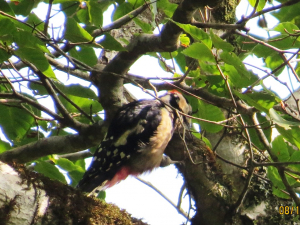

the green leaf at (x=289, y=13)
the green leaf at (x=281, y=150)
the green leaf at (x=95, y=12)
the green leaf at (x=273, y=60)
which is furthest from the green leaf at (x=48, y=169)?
the green leaf at (x=289, y=13)

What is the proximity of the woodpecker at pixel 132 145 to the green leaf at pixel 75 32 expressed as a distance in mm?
1001

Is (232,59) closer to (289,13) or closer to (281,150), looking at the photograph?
(281,150)

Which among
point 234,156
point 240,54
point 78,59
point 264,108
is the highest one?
point 240,54

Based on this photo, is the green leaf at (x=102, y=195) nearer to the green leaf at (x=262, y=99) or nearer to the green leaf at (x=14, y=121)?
the green leaf at (x=14, y=121)

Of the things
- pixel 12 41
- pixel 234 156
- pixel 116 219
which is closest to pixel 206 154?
pixel 234 156

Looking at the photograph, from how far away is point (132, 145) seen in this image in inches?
118

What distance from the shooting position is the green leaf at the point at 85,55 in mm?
2393

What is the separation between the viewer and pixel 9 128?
2.50m

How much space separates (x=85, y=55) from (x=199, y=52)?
34.7 inches

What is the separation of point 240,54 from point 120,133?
1.03m

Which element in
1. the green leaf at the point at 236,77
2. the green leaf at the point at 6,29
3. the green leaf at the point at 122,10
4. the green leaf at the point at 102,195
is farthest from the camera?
the green leaf at the point at 102,195

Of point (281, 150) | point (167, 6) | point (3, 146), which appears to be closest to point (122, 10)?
point (167, 6)

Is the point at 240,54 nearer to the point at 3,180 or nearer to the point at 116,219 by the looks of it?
the point at 116,219

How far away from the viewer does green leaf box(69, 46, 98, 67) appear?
2393 mm
